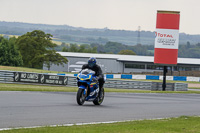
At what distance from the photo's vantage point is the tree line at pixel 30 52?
83500 millimetres

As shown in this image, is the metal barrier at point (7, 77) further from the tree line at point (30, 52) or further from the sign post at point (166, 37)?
the tree line at point (30, 52)

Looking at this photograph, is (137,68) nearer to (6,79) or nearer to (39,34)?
(39,34)

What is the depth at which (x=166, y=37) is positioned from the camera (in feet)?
117

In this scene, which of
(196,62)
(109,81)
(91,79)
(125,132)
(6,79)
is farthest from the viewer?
(196,62)

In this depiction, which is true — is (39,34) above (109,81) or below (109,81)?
above

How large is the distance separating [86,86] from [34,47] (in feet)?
255

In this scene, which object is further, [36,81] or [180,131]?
[36,81]

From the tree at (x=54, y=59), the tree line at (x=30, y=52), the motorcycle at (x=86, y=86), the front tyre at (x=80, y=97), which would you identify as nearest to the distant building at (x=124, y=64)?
the tree line at (x=30, y=52)

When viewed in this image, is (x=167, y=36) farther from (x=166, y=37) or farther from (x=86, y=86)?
(x=86, y=86)

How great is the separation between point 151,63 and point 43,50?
2239 cm

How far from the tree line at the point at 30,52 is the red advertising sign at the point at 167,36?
5039cm

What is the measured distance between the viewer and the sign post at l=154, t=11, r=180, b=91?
3494cm

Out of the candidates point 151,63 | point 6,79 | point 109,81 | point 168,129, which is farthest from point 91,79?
point 151,63

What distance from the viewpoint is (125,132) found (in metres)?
8.40
